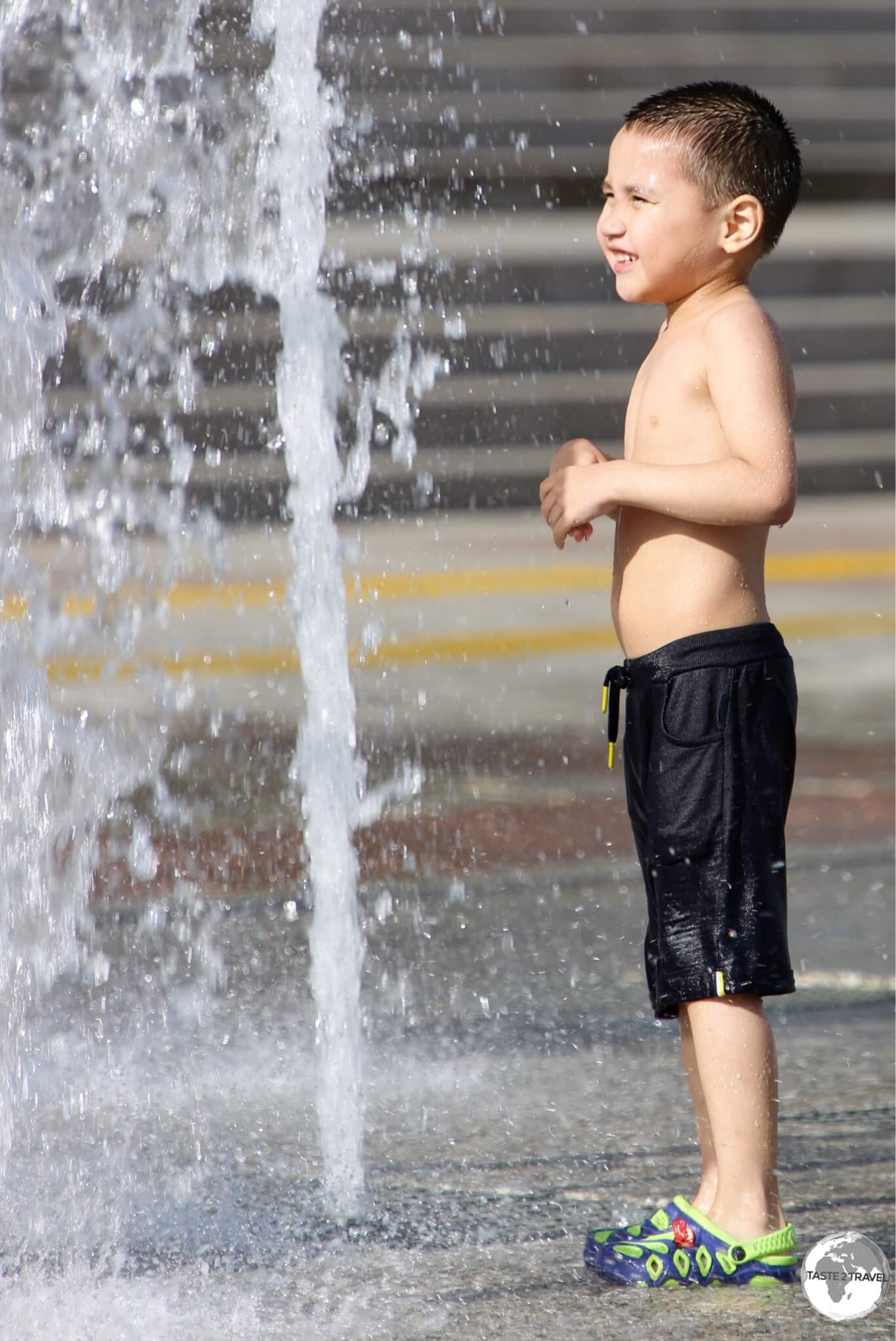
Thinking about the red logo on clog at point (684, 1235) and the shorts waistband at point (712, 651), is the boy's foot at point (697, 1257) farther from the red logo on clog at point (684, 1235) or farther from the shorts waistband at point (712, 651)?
the shorts waistband at point (712, 651)

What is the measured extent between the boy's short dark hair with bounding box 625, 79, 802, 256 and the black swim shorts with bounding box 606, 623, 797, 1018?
47 cm

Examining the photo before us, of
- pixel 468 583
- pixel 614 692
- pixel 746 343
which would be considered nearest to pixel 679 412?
pixel 746 343

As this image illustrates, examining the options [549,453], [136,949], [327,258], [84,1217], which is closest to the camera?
[84,1217]

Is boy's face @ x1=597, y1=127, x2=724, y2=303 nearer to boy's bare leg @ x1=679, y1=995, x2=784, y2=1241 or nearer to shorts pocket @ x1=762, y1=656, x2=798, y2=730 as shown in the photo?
shorts pocket @ x1=762, y1=656, x2=798, y2=730

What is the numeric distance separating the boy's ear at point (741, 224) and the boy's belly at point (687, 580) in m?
0.31

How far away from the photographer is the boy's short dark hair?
6.03ft

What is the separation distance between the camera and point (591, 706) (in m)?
4.99

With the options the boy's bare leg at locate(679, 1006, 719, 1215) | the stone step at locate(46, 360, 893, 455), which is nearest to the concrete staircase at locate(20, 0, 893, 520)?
the stone step at locate(46, 360, 893, 455)

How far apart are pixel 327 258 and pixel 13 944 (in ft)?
16.7

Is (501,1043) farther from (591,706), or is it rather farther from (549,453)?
(549,453)

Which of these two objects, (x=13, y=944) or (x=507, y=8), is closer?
(x=13, y=944)

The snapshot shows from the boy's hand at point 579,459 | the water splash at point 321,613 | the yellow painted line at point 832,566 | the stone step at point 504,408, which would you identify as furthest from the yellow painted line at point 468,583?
the boy's hand at point 579,459

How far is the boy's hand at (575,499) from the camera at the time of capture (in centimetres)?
182

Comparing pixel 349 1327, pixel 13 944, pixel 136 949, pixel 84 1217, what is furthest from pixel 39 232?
pixel 349 1327
